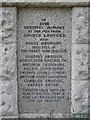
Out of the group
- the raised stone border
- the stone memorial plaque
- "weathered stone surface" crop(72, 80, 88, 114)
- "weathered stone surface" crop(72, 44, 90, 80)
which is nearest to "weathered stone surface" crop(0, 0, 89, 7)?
the raised stone border

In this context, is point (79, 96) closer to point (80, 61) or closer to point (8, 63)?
point (80, 61)

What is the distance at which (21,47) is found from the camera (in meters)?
4.30

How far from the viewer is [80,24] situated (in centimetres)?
421

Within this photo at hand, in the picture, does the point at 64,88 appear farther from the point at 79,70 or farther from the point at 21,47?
the point at 21,47

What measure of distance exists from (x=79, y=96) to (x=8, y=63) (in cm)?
98

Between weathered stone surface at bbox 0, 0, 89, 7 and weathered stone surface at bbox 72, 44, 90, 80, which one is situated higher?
weathered stone surface at bbox 0, 0, 89, 7

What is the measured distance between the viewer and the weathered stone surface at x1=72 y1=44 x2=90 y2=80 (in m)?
4.25

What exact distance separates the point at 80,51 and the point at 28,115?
1.05 m

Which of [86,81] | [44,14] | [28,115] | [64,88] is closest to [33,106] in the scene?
[28,115]

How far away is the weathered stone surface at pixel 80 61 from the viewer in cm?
425

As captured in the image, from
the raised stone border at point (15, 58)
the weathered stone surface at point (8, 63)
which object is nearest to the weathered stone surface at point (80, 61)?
the raised stone border at point (15, 58)

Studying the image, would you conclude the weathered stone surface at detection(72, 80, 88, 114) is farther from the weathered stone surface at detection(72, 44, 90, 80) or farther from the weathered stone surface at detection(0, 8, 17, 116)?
the weathered stone surface at detection(0, 8, 17, 116)

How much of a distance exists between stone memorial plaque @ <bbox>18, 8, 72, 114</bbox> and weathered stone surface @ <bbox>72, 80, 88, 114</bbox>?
0.33ft

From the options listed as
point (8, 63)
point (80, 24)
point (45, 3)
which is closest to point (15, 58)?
point (8, 63)
